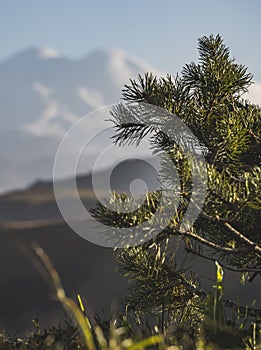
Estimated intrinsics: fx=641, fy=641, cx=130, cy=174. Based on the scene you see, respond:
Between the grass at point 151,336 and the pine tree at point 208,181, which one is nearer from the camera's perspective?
the grass at point 151,336

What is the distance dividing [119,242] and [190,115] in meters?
0.62

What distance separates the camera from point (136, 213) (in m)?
2.04

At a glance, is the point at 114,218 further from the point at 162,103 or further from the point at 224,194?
the point at 162,103

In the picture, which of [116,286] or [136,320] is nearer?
[136,320]

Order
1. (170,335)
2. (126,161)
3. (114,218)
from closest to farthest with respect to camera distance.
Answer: (170,335)
(114,218)
(126,161)

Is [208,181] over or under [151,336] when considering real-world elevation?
over

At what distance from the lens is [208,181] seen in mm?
2004

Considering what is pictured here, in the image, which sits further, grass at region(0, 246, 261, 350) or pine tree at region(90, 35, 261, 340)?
pine tree at region(90, 35, 261, 340)

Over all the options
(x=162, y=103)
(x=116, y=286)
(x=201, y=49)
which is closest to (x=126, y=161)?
(x=162, y=103)

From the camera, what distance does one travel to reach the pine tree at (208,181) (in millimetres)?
2055

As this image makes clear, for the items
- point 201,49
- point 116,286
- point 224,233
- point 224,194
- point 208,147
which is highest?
point 201,49

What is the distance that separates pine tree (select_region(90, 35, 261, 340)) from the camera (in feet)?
6.74

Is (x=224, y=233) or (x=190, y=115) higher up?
(x=190, y=115)

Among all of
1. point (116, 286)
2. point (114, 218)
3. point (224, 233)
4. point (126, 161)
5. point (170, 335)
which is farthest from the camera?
point (116, 286)
